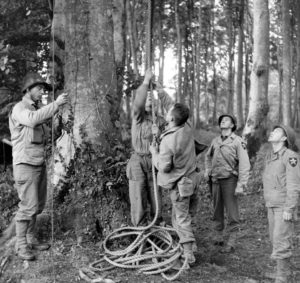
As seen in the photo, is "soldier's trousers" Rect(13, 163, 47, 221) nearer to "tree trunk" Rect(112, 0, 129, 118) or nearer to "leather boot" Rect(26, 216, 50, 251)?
"leather boot" Rect(26, 216, 50, 251)

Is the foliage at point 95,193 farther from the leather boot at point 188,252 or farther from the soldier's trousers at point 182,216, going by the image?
the leather boot at point 188,252

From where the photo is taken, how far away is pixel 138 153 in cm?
583

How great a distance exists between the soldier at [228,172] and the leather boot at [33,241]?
267 centimetres

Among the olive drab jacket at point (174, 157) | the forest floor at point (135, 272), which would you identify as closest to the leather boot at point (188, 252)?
the forest floor at point (135, 272)

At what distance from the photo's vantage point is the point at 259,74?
37.5 feet

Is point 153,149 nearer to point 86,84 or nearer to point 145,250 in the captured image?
point 145,250

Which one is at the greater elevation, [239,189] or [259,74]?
[259,74]

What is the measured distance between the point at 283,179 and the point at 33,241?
11.4ft

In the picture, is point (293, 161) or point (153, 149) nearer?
point (293, 161)

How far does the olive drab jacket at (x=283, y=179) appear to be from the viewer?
5.04 meters

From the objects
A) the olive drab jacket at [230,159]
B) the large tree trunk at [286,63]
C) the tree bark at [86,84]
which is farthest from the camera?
the large tree trunk at [286,63]

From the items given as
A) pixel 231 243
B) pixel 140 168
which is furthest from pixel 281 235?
pixel 140 168

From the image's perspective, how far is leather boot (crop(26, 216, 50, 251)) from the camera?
5754 millimetres

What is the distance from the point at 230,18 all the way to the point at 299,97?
6111 millimetres
